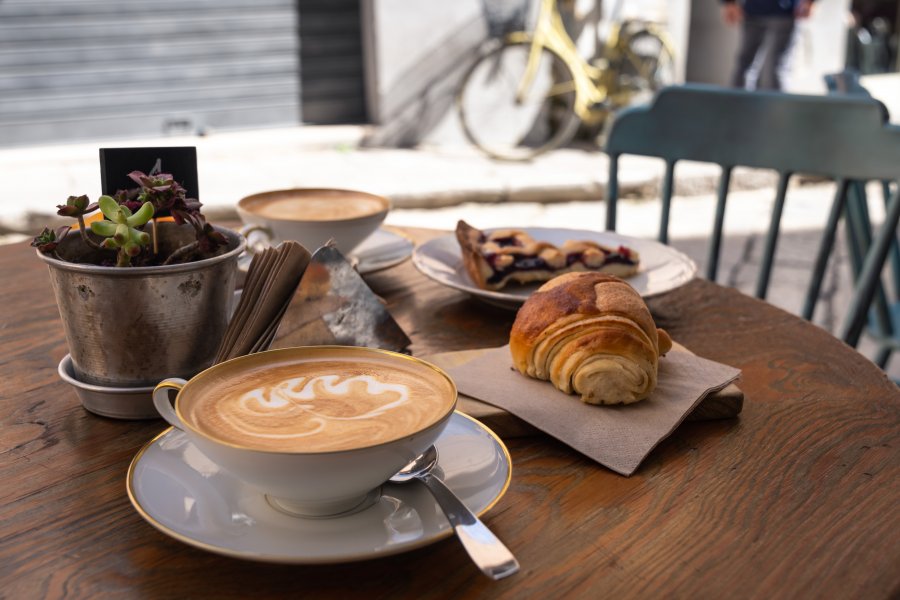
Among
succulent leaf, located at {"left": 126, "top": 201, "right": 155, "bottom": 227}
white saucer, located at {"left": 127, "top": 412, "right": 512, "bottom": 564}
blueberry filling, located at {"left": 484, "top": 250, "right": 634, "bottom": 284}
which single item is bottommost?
white saucer, located at {"left": 127, "top": 412, "right": 512, "bottom": 564}

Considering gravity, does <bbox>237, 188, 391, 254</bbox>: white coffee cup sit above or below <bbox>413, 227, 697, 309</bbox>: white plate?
above

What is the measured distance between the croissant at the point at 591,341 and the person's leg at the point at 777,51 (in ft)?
19.0

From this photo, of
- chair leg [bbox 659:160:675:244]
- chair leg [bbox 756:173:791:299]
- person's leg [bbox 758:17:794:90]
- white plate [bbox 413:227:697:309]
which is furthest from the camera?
person's leg [bbox 758:17:794:90]

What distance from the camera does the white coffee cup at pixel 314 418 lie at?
0.67 metres

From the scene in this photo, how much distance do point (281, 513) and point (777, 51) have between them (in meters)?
6.33

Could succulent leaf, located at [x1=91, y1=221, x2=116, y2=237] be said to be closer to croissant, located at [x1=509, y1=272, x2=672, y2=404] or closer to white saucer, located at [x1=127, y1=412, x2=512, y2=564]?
white saucer, located at [x1=127, y1=412, x2=512, y2=564]

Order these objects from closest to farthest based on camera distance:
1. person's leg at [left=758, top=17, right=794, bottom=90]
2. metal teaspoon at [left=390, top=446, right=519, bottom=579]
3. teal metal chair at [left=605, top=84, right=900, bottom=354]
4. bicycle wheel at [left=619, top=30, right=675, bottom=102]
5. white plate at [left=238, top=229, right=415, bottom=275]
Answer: metal teaspoon at [left=390, top=446, right=519, bottom=579] → white plate at [left=238, top=229, right=415, bottom=275] → teal metal chair at [left=605, top=84, right=900, bottom=354] → person's leg at [left=758, top=17, right=794, bottom=90] → bicycle wheel at [left=619, top=30, right=675, bottom=102]

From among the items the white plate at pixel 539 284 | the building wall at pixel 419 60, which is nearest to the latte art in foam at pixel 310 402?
the white plate at pixel 539 284

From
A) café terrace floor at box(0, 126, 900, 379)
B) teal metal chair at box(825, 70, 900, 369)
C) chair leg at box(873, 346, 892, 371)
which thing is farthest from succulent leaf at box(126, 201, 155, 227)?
café terrace floor at box(0, 126, 900, 379)

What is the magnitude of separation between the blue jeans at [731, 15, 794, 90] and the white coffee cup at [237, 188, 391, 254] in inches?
215

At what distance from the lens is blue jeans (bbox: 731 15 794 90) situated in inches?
244

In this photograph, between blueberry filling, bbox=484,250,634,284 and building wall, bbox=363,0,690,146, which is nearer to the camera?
blueberry filling, bbox=484,250,634,284

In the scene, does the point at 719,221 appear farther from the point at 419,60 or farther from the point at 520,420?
the point at 419,60

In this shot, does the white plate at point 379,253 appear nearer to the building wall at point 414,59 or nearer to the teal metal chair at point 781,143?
the teal metal chair at point 781,143
